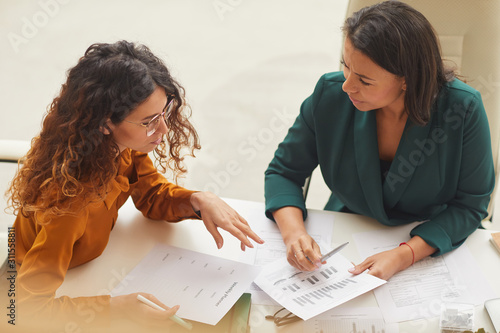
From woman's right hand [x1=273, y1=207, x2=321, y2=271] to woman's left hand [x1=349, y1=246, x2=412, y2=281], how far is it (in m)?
0.10

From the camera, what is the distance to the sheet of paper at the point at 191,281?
128cm

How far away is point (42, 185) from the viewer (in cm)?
123

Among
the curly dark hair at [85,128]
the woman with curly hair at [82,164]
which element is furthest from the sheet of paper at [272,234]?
the curly dark hair at [85,128]

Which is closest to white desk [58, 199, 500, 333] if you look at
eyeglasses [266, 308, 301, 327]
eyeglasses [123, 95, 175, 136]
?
eyeglasses [266, 308, 301, 327]

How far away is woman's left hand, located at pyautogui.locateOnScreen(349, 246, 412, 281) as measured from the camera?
4.56ft

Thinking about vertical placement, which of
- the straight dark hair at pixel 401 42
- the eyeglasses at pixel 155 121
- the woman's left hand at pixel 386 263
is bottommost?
the woman's left hand at pixel 386 263

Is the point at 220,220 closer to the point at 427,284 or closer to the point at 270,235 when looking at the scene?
the point at 270,235

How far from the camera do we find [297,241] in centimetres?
146

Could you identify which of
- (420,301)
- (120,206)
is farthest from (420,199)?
(120,206)

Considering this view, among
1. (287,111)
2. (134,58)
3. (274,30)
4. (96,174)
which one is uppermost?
(134,58)

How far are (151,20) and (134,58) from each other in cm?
307

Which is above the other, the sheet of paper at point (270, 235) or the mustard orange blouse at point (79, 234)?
the mustard orange blouse at point (79, 234)

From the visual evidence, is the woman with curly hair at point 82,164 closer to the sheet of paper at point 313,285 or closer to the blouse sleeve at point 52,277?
the blouse sleeve at point 52,277

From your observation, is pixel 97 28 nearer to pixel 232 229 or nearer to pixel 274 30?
pixel 274 30
